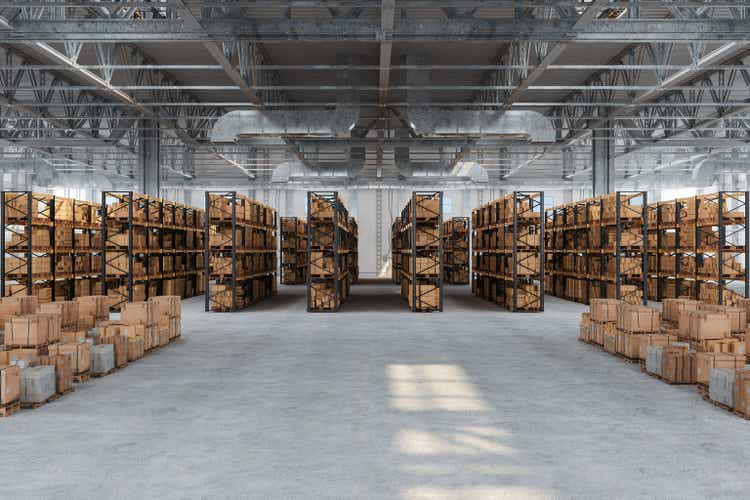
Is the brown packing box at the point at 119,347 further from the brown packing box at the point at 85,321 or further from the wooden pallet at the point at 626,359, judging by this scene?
the wooden pallet at the point at 626,359

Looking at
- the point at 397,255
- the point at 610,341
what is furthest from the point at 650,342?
→ the point at 397,255

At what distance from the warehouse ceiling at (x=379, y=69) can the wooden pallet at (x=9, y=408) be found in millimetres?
7053

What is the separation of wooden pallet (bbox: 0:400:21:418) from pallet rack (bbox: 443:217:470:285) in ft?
80.2

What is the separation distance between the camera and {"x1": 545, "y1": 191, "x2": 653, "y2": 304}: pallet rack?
17.8m

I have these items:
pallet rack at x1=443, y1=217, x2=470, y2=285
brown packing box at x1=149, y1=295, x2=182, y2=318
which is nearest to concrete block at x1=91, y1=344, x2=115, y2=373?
brown packing box at x1=149, y1=295, x2=182, y2=318

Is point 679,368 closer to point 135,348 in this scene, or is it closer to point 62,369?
point 62,369

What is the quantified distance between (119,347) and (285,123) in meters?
9.16

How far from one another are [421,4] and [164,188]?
3509 centimetres

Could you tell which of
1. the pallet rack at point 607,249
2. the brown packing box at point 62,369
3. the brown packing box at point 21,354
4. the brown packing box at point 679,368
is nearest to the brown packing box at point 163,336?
the brown packing box at point 21,354

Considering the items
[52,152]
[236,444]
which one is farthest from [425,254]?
[52,152]

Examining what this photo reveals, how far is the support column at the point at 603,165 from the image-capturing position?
22.0m

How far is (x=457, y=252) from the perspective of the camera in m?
32.2

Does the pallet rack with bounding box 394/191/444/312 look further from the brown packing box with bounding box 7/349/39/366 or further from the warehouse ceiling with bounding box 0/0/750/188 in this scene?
the brown packing box with bounding box 7/349/39/366

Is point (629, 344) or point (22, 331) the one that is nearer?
point (22, 331)
